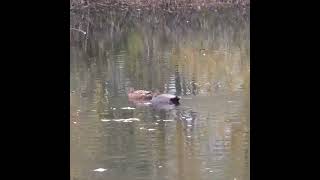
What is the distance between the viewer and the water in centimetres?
597

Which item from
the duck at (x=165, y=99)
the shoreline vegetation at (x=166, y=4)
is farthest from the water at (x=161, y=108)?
the shoreline vegetation at (x=166, y=4)

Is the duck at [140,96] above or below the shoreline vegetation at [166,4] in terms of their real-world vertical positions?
below

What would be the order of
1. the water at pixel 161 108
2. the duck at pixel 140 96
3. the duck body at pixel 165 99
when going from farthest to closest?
the duck at pixel 140 96, the duck body at pixel 165 99, the water at pixel 161 108

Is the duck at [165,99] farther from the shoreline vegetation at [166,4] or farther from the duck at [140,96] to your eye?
the shoreline vegetation at [166,4]

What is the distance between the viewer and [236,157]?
6.05 metres

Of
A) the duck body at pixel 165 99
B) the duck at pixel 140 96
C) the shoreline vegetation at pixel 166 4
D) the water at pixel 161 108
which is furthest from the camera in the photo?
the shoreline vegetation at pixel 166 4

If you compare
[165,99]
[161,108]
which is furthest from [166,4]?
[161,108]

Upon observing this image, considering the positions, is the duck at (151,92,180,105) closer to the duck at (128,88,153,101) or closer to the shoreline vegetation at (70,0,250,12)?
the duck at (128,88,153,101)

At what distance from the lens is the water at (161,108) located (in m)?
5.97

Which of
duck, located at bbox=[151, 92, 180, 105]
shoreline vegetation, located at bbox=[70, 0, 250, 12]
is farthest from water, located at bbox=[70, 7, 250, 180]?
shoreline vegetation, located at bbox=[70, 0, 250, 12]
